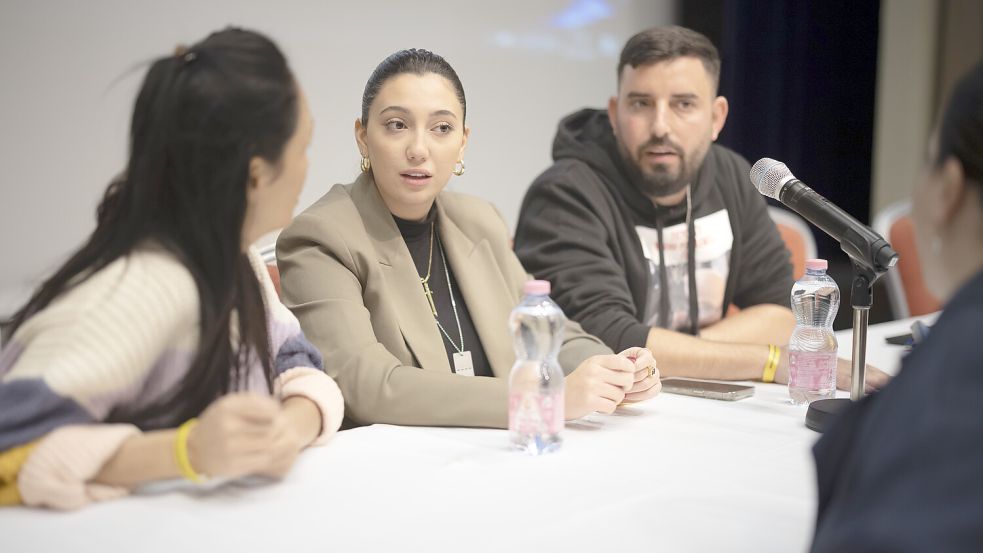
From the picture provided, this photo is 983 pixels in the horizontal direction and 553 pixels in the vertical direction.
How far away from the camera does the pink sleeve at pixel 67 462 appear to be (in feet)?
2.78

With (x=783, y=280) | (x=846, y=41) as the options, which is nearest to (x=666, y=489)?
(x=783, y=280)

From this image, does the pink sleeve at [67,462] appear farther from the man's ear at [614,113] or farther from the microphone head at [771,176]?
the man's ear at [614,113]

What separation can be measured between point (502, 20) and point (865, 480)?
2.58 meters

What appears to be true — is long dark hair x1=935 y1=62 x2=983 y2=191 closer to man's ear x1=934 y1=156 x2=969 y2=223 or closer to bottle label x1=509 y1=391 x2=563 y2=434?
man's ear x1=934 y1=156 x2=969 y2=223

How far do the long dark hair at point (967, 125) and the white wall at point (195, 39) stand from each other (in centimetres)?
63

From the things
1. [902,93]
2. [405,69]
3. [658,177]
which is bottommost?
[658,177]

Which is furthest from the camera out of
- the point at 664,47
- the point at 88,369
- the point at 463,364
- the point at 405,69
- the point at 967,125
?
the point at 664,47

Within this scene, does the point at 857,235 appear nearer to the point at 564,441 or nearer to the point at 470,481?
the point at 564,441

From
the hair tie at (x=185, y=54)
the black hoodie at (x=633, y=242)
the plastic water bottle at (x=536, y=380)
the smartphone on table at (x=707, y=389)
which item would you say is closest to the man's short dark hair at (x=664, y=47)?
the black hoodie at (x=633, y=242)

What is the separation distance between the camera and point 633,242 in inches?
82.9

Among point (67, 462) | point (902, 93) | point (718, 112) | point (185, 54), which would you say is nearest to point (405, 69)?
point (185, 54)

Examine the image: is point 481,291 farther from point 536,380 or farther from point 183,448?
point 183,448

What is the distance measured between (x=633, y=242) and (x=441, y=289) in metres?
0.73

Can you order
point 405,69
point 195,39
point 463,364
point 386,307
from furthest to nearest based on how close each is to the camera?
point 463,364 < point 386,307 < point 405,69 < point 195,39
